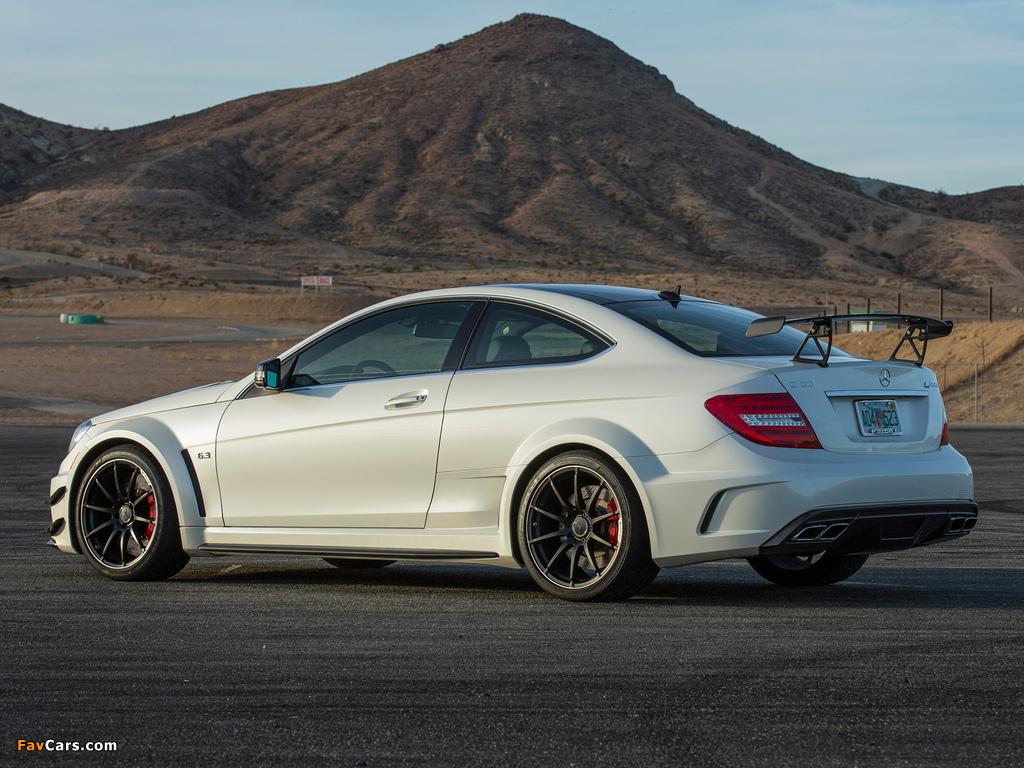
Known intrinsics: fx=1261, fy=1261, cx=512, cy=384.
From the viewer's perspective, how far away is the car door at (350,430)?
256 inches

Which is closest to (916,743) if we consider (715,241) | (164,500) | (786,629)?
(786,629)

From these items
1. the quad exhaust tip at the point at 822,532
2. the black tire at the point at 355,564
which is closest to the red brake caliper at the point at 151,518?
the black tire at the point at 355,564

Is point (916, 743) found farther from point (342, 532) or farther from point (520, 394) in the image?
point (342, 532)

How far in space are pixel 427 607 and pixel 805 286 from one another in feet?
326

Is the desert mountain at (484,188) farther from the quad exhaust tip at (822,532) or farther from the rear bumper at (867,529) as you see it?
the quad exhaust tip at (822,532)

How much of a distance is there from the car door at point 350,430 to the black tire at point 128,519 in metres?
0.40

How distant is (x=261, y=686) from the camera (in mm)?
4664

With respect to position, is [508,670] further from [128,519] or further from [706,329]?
[128,519]

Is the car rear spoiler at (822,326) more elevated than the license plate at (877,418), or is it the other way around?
the car rear spoiler at (822,326)

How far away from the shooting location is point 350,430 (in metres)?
6.66

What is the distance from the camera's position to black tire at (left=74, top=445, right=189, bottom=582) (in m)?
7.11

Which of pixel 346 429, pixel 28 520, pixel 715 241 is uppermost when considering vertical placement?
pixel 715 241

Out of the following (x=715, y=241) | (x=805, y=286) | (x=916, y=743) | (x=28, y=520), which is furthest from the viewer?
(x=715, y=241)

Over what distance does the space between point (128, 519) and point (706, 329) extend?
11.4 feet
